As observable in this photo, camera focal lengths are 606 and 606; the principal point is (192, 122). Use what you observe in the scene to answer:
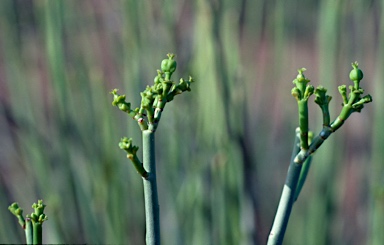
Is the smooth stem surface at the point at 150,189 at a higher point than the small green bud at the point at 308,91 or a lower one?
lower

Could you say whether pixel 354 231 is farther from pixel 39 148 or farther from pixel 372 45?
pixel 39 148

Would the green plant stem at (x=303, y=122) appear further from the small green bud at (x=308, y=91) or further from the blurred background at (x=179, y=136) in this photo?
the blurred background at (x=179, y=136)

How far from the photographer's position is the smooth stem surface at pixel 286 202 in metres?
0.32

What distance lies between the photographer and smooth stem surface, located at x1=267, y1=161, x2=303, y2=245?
0.32 meters

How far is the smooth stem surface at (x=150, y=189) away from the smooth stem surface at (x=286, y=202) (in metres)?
0.07

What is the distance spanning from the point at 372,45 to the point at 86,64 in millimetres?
508

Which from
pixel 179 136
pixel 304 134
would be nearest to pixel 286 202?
pixel 304 134

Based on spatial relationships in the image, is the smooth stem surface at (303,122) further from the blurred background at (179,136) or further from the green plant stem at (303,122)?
the blurred background at (179,136)

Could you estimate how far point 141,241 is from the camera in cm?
90

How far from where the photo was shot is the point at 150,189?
12.5 inches

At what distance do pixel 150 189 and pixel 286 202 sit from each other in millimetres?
73

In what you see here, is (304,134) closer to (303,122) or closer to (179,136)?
(303,122)

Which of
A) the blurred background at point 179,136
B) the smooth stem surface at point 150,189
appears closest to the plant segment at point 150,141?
the smooth stem surface at point 150,189

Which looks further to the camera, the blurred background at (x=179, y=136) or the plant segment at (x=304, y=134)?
the blurred background at (x=179, y=136)
